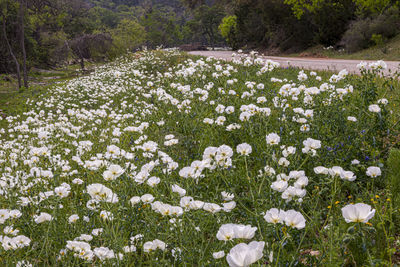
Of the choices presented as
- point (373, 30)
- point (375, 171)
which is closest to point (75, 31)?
point (373, 30)

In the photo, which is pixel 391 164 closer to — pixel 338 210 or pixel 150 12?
pixel 338 210

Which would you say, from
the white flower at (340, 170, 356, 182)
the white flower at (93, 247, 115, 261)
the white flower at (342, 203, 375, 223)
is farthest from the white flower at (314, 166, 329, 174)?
the white flower at (93, 247, 115, 261)

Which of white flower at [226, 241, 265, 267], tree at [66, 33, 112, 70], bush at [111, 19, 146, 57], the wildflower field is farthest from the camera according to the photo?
bush at [111, 19, 146, 57]

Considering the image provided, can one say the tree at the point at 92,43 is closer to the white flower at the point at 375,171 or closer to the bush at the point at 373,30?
the bush at the point at 373,30

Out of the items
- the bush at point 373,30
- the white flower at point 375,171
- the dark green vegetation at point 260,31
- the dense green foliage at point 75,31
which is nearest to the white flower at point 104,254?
the white flower at point 375,171

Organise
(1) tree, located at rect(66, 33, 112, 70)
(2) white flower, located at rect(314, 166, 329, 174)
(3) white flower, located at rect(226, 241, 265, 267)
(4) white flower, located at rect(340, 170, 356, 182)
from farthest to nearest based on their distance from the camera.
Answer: (1) tree, located at rect(66, 33, 112, 70) < (2) white flower, located at rect(314, 166, 329, 174) < (4) white flower, located at rect(340, 170, 356, 182) < (3) white flower, located at rect(226, 241, 265, 267)

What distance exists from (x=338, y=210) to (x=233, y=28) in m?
37.4

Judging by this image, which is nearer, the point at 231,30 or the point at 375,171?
the point at 375,171

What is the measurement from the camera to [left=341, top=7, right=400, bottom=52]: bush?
1766cm

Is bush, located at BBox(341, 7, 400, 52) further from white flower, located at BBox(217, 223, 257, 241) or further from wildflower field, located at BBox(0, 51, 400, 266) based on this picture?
white flower, located at BBox(217, 223, 257, 241)

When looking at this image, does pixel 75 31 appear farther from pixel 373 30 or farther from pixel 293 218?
pixel 293 218

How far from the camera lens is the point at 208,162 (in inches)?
87.6

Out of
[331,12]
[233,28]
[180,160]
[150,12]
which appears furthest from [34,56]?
[150,12]

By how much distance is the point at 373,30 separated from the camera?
1800 centimetres
